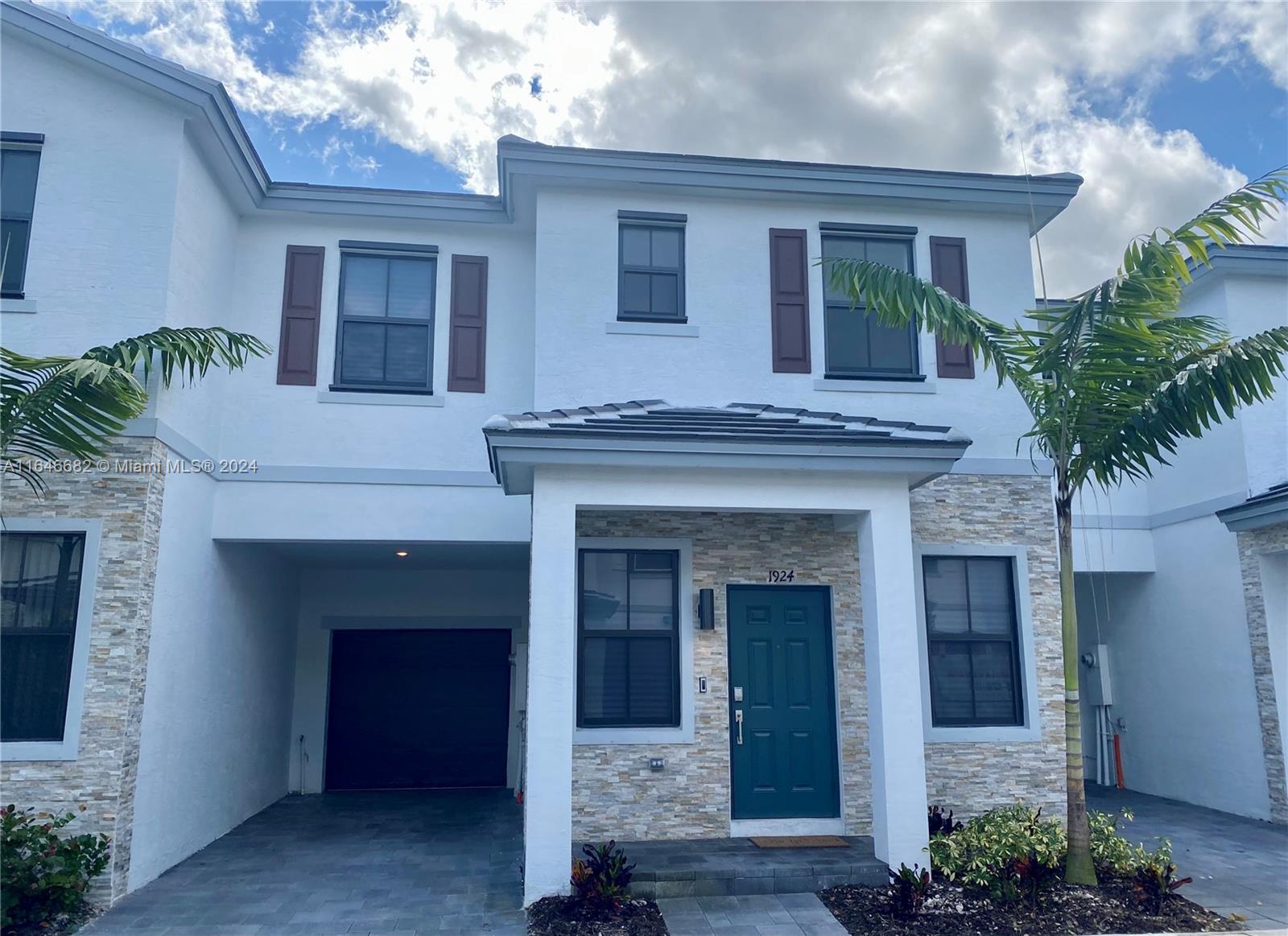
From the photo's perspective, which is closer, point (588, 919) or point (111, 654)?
point (588, 919)

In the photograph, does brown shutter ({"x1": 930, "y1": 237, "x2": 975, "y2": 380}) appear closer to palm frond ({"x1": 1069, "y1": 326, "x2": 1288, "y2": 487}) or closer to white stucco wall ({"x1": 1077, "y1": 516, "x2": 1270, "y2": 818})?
palm frond ({"x1": 1069, "y1": 326, "x2": 1288, "y2": 487})

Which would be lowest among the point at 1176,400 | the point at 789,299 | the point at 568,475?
the point at 568,475

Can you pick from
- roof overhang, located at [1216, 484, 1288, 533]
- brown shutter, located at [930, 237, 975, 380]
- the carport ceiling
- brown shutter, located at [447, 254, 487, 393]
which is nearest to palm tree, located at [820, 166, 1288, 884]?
brown shutter, located at [930, 237, 975, 380]

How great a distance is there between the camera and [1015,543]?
874cm

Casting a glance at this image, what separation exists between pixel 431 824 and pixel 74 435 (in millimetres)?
5605

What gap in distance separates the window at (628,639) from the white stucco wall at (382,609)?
4.26 metres

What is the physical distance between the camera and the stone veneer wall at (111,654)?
6.70m

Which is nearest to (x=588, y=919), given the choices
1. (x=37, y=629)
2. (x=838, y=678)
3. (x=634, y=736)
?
(x=634, y=736)

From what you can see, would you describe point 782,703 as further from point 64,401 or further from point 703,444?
point 64,401

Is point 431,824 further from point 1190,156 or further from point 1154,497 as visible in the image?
point 1190,156

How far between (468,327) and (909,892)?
683cm

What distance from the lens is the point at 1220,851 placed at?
8.40m

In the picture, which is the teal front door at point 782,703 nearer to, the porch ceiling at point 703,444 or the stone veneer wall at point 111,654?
the porch ceiling at point 703,444

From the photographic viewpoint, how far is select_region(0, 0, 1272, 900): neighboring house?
7.00 meters
